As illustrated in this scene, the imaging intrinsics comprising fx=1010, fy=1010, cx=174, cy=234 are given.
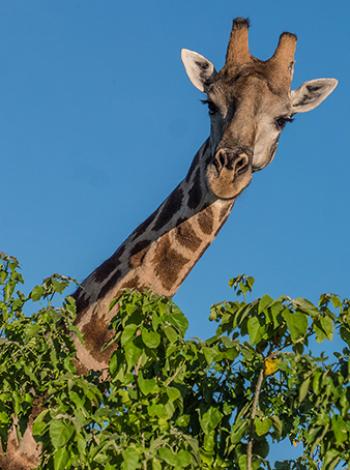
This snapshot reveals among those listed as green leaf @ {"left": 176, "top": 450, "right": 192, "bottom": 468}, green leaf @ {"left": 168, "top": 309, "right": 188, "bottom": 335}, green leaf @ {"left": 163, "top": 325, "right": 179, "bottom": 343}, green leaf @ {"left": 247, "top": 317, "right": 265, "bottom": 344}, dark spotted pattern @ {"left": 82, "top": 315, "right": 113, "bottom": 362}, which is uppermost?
dark spotted pattern @ {"left": 82, "top": 315, "right": 113, "bottom": 362}

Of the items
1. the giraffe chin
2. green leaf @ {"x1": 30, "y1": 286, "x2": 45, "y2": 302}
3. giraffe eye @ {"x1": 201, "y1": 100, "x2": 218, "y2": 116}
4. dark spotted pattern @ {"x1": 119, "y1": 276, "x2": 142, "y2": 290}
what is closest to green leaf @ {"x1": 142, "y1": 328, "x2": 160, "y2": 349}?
green leaf @ {"x1": 30, "y1": 286, "x2": 45, "y2": 302}

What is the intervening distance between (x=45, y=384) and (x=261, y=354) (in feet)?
5.32

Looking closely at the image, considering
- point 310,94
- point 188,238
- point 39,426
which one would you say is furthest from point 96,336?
point 39,426

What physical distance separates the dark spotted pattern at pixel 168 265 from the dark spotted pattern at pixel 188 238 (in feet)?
0.43

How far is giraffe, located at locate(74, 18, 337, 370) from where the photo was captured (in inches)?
409

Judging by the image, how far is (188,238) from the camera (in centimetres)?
1084

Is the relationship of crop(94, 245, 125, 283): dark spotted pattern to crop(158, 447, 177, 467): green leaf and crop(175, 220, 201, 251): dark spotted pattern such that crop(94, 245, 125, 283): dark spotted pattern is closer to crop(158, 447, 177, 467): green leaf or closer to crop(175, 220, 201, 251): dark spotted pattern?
crop(175, 220, 201, 251): dark spotted pattern

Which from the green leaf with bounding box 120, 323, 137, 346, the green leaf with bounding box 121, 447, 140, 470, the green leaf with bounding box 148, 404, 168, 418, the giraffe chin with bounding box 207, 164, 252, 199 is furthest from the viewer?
the giraffe chin with bounding box 207, 164, 252, 199

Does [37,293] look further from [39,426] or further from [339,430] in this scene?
[339,430]

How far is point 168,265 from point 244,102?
197cm

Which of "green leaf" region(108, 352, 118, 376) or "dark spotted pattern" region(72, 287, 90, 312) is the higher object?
"dark spotted pattern" region(72, 287, 90, 312)

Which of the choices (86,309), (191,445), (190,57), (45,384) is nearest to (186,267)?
(86,309)

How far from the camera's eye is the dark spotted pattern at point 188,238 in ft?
35.6

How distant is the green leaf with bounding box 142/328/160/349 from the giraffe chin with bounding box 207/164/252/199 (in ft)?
13.4
